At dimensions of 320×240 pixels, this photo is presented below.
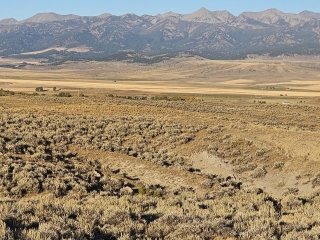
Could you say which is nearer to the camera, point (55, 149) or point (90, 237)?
point (90, 237)

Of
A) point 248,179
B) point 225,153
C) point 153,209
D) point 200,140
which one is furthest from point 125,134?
point 153,209

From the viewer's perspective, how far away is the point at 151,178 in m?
20.6

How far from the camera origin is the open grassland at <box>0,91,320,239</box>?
31.3 ft

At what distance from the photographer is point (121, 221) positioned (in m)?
9.94

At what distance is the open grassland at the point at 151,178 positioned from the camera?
31.3 feet

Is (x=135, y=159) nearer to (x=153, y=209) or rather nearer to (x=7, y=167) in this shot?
(x=7, y=167)

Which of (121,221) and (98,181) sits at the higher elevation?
(121,221)

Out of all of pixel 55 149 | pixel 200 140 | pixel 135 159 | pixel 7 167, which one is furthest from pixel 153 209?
pixel 200 140

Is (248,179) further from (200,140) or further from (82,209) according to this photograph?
(82,209)

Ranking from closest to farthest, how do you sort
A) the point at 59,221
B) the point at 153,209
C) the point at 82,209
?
the point at 59,221 → the point at 82,209 → the point at 153,209

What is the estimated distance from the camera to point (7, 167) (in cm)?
1691

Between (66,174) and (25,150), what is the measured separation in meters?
5.52

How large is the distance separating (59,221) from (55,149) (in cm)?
1515

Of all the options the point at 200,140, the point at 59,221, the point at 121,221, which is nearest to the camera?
the point at 59,221
